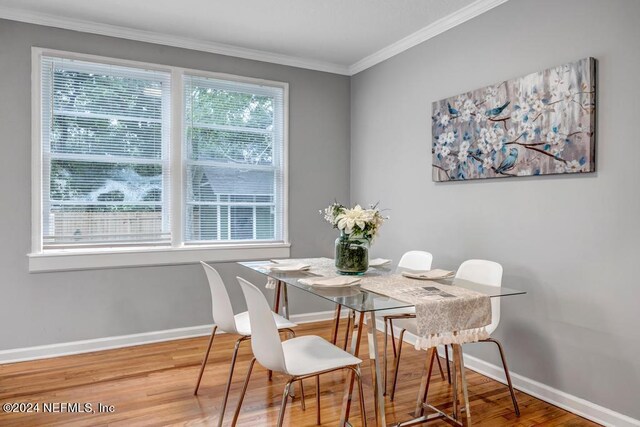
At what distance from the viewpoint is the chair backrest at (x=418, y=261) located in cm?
304

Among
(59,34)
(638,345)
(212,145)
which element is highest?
(59,34)

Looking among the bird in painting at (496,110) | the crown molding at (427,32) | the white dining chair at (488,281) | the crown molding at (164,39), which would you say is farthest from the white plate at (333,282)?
the crown molding at (164,39)

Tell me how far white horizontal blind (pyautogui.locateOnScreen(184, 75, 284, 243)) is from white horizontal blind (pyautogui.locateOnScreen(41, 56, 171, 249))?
0.24m

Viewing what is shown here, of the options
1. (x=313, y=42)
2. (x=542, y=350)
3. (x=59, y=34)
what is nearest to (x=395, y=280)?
(x=542, y=350)

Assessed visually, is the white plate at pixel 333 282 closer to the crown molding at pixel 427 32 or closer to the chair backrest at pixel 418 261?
the chair backrest at pixel 418 261

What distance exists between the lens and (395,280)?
2.41 meters

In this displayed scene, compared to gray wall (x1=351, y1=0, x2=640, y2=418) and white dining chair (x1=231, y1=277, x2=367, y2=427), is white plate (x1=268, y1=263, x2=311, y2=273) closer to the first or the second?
white dining chair (x1=231, y1=277, x2=367, y2=427)

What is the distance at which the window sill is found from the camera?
3.39 m

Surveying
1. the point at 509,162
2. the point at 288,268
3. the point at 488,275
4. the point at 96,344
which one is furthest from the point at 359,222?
the point at 96,344

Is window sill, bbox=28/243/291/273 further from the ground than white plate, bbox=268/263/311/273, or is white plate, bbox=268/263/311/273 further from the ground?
white plate, bbox=268/263/311/273

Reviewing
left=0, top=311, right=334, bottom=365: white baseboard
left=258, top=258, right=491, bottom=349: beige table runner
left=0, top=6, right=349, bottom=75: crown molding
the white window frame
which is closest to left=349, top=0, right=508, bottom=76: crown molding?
left=0, top=6, right=349, bottom=75: crown molding

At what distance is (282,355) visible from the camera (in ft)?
5.96

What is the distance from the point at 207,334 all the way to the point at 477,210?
8.31 feet

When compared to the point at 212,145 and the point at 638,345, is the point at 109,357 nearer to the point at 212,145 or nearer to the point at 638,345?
the point at 212,145
